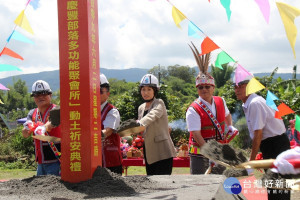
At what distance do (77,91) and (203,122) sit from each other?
A: 1353 mm

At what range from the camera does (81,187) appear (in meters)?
2.69

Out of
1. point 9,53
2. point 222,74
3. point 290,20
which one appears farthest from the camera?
point 222,74

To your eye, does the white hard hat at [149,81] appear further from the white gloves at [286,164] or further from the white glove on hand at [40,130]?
the white gloves at [286,164]

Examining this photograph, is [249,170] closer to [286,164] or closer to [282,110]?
[286,164]

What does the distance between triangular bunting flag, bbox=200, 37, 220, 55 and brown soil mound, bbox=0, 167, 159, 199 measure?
1.27 m

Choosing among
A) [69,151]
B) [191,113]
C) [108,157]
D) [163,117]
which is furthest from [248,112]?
[69,151]

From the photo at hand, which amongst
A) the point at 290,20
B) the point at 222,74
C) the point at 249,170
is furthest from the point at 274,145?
the point at 222,74

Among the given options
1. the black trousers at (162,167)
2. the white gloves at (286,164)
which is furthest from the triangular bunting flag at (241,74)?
the white gloves at (286,164)

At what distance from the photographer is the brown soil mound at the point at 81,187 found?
2.52 m

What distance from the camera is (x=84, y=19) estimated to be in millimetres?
2857

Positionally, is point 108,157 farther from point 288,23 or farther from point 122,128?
point 288,23

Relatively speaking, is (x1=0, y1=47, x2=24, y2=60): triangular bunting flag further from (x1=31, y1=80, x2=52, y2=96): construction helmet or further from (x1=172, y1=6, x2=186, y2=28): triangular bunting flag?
(x1=172, y1=6, x2=186, y2=28): triangular bunting flag

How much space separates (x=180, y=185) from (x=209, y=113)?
0.99 metres

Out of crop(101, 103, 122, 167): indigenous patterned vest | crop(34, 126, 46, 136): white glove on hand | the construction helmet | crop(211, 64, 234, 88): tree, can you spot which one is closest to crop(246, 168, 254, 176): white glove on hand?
crop(101, 103, 122, 167): indigenous patterned vest
